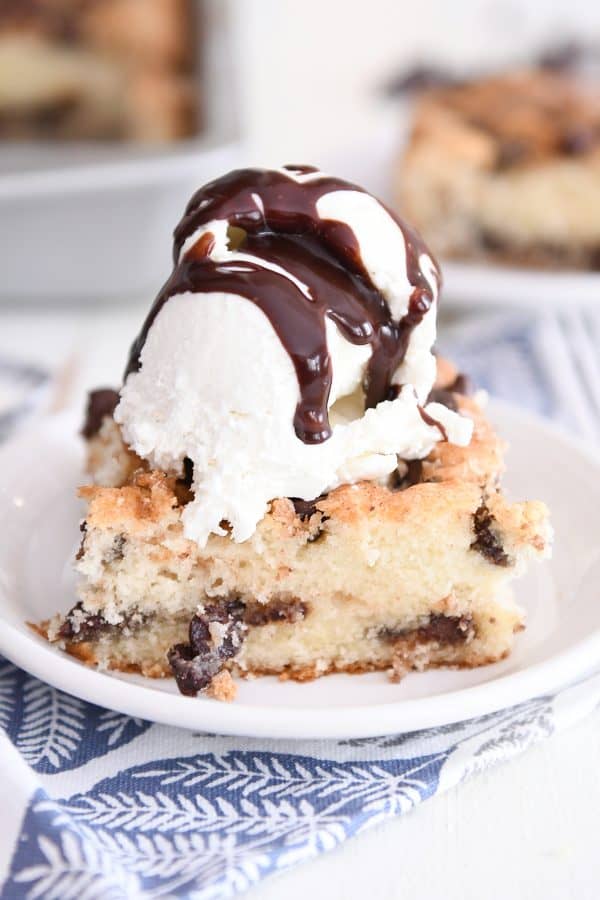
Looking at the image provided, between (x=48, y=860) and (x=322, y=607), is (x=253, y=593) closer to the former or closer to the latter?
(x=322, y=607)

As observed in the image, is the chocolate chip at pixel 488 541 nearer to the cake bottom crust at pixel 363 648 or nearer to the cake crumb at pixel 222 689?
the cake bottom crust at pixel 363 648

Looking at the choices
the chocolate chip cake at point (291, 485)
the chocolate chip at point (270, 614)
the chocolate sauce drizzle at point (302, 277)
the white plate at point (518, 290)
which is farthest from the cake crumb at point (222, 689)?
the white plate at point (518, 290)

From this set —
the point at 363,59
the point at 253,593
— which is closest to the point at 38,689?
the point at 253,593

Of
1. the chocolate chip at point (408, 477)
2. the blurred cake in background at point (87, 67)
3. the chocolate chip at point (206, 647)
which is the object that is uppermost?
the blurred cake in background at point (87, 67)

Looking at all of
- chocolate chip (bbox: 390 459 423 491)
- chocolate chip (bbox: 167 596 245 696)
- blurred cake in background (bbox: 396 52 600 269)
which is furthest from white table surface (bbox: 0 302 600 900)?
blurred cake in background (bbox: 396 52 600 269)

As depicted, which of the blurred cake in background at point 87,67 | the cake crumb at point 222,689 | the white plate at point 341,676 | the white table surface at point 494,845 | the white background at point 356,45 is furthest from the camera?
the white background at point 356,45
